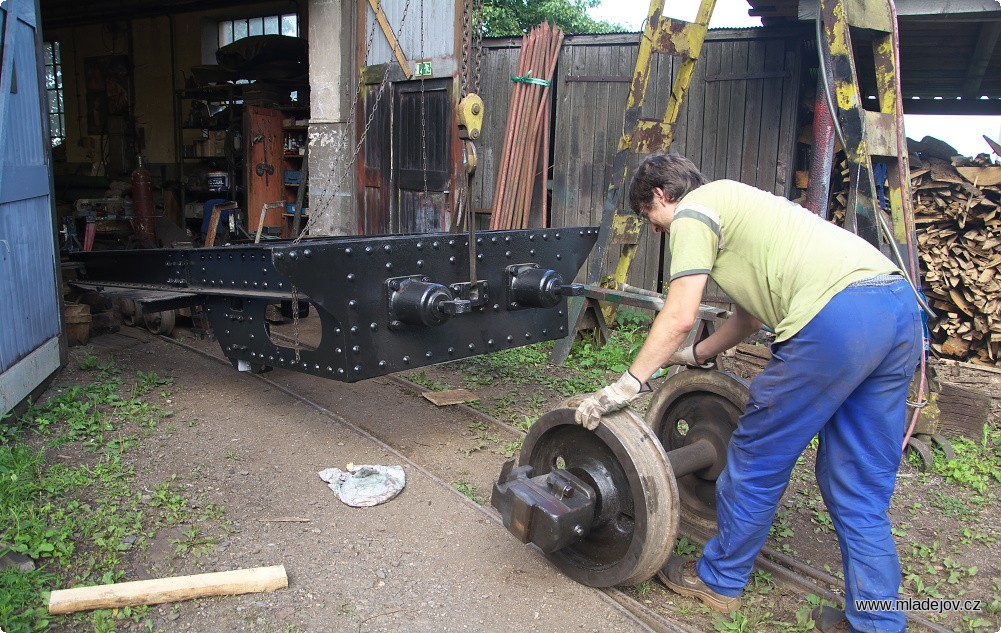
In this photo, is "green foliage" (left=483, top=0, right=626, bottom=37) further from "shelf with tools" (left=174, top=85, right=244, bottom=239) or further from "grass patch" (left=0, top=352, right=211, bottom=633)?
"grass patch" (left=0, top=352, right=211, bottom=633)

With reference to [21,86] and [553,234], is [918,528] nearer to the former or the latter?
[553,234]

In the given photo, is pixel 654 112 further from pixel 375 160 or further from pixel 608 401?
pixel 608 401

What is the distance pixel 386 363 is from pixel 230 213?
8.13m

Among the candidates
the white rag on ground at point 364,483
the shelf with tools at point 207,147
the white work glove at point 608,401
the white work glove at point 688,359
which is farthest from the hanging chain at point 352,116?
the white work glove at point 608,401

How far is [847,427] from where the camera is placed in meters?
2.57

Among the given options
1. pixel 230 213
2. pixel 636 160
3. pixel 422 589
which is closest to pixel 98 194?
pixel 230 213

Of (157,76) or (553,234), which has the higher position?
(157,76)

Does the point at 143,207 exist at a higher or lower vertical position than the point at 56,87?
lower

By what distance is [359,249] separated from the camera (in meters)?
3.50

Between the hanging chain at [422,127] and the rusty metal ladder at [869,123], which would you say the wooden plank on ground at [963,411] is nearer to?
the rusty metal ladder at [869,123]

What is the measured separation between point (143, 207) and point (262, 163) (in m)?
2.03

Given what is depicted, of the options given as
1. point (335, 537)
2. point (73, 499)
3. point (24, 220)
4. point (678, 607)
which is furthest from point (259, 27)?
point (678, 607)

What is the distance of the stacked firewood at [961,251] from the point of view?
5844 mm

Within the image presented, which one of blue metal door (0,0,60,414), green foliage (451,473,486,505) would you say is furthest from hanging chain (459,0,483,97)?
green foliage (451,473,486,505)
